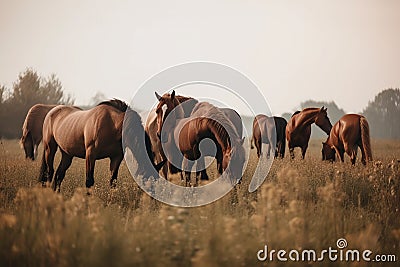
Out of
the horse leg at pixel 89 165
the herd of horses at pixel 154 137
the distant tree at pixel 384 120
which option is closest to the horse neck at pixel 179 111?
the herd of horses at pixel 154 137

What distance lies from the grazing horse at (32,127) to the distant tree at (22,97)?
302 inches

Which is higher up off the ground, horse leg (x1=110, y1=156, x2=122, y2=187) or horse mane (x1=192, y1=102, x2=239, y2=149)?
horse mane (x1=192, y1=102, x2=239, y2=149)

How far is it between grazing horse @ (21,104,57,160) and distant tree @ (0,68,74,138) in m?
7.68

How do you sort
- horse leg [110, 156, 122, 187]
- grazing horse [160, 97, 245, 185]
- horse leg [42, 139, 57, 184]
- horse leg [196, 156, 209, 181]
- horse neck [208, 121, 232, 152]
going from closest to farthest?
1. grazing horse [160, 97, 245, 185]
2. horse neck [208, 121, 232, 152]
3. horse leg [110, 156, 122, 187]
4. horse leg [196, 156, 209, 181]
5. horse leg [42, 139, 57, 184]

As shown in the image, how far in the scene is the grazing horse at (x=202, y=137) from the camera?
5.60 meters

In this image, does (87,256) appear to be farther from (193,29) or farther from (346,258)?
(193,29)

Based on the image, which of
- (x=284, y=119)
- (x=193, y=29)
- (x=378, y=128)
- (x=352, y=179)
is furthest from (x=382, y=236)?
(x=378, y=128)

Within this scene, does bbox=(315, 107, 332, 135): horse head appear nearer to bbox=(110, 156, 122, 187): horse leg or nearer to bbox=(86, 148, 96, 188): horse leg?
bbox=(110, 156, 122, 187): horse leg

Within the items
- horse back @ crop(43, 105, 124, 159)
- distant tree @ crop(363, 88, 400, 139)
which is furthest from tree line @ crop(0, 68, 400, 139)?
horse back @ crop(43, 105, 124, 159)

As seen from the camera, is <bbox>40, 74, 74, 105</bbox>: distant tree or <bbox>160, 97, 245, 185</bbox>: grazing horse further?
<bbox>40, 74, 74, 105</bbox>: distant tree

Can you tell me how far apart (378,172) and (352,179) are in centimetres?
46

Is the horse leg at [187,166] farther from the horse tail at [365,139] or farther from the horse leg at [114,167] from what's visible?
the horse tail at [365,139]

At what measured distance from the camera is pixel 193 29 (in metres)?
8.75

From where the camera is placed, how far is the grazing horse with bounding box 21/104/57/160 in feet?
34.1
